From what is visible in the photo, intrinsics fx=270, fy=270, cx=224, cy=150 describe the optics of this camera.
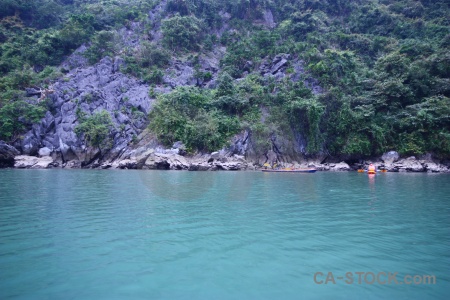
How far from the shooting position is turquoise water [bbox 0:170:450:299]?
3.75 meters

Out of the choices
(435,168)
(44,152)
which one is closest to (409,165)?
(435,168)

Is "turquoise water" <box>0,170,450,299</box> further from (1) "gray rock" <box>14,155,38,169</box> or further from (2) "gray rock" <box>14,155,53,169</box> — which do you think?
(1) "gray rock" <box>14,155,38,169</box>

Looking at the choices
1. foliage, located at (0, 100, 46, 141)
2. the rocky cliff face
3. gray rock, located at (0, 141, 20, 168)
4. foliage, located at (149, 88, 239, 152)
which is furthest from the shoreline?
foliage, located at (0, 100, 46, 141)

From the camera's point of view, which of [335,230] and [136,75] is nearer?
[335,230]

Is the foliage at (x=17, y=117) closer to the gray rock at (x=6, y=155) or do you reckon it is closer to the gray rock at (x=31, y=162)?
the gray rock at (x=6, y=155)

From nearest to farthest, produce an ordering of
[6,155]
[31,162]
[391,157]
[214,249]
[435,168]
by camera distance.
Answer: [214,249] → [435,168] → [6,155] → [31,162] → [391,157]

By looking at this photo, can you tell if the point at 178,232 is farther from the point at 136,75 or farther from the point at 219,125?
the point at 136,75

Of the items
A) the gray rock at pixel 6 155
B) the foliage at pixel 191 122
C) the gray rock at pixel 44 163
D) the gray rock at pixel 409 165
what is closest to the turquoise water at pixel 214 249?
the gray rock at pixel 409 165

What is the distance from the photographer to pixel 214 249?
204 inches

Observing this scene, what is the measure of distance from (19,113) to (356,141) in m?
40.0

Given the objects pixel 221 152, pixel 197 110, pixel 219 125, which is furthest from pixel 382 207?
pixel 197 110

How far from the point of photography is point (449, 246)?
17.9 ft

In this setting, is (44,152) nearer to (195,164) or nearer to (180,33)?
(195,164)

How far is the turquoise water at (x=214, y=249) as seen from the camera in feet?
12.3
